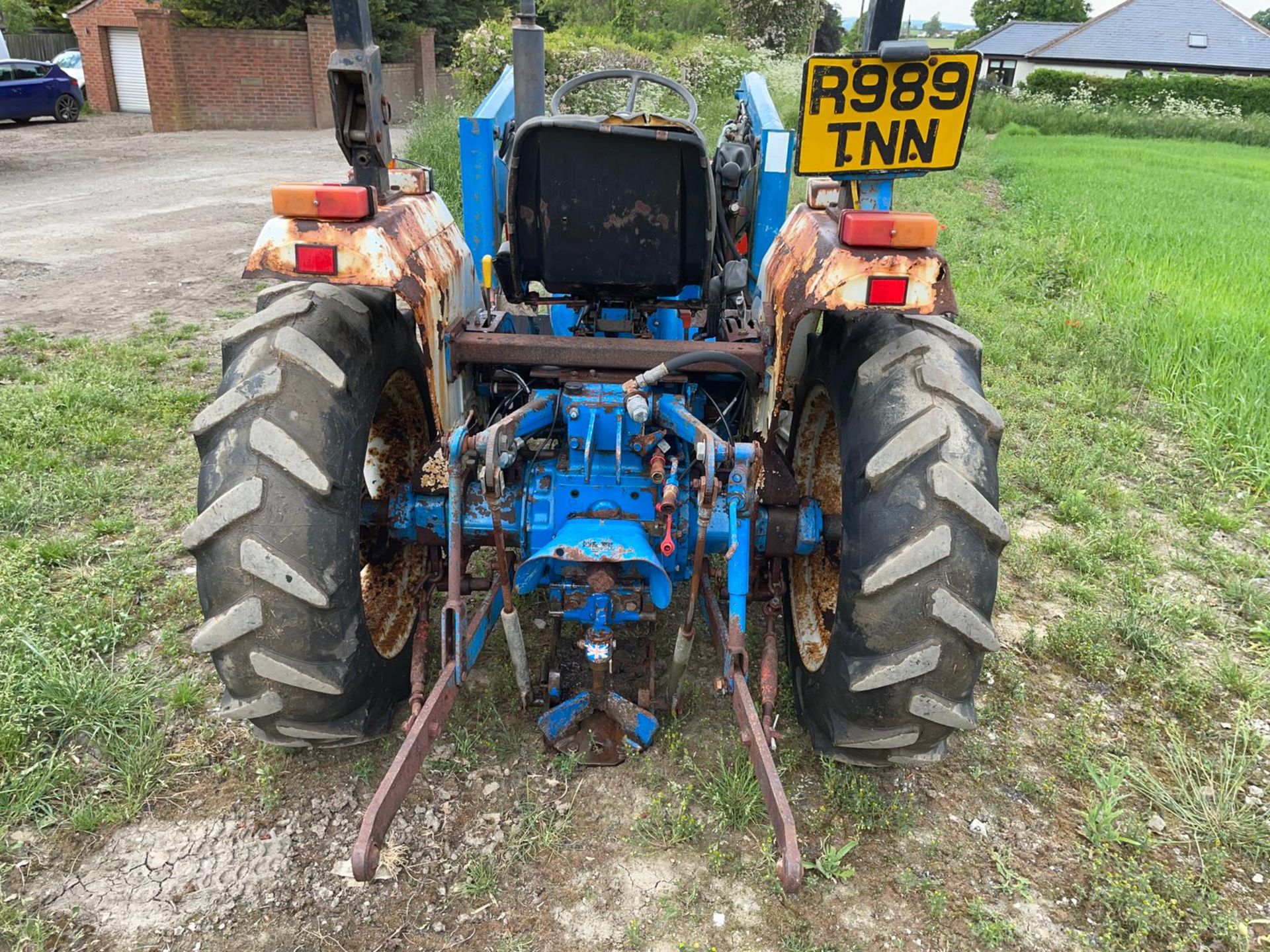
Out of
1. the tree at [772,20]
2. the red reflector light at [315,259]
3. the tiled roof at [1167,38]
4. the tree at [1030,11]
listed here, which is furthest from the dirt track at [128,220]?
the tree at [1030,11]

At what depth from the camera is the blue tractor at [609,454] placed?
81.9 inches

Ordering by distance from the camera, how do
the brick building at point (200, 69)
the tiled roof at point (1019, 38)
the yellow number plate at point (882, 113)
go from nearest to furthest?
the yellow number plate at point (882, 113) < the brick building at point (200, 69) < the tiled roof at point (1019, 38)

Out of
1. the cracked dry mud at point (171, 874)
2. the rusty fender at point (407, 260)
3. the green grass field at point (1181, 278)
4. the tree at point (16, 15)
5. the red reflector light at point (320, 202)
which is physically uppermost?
the tree at point (16, 15)

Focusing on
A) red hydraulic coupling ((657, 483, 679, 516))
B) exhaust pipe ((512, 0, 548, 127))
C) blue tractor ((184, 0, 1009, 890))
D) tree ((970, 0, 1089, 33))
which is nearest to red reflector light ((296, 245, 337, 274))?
blue tractor ((184, 0, 1009, 890))

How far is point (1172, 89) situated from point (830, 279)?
4570cm

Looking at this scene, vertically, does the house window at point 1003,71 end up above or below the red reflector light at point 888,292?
above

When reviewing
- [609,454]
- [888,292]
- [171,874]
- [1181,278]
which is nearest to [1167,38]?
[1181,278]

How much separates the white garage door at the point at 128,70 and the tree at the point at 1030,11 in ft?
199

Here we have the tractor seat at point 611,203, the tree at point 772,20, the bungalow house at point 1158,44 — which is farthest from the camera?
the bungalow house at point 1158,44

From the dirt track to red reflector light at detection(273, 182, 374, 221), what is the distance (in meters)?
4.71

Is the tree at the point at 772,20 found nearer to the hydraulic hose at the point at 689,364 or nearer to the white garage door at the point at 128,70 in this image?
the white garage door at the point at 128,70

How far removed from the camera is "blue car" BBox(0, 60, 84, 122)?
1748 centimetres

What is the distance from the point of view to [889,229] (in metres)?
2.15

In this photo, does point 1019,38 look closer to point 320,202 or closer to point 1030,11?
point 1030,11
